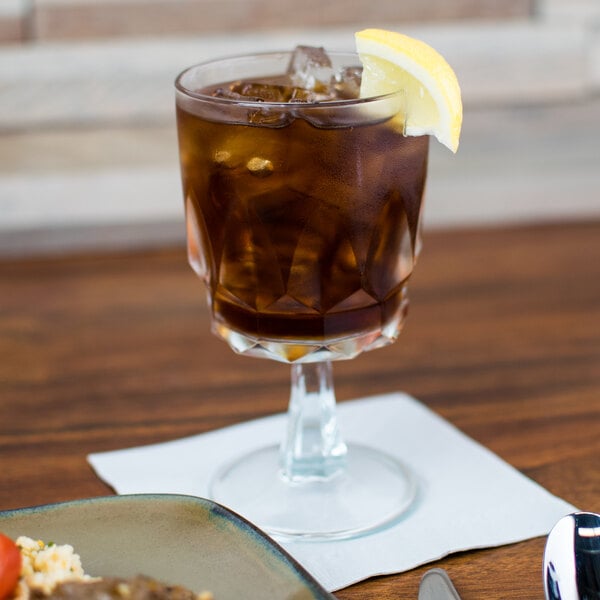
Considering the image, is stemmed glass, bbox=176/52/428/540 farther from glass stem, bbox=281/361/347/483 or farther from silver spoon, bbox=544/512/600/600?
silver spoon, bbox=544/512/600/600

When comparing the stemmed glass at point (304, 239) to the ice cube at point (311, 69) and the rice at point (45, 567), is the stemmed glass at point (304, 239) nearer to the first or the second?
the ice cube at point (311, 69)

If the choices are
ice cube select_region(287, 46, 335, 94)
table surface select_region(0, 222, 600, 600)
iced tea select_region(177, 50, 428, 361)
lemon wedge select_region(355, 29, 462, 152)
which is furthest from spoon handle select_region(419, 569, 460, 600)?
ice cube select_region(287, 46, 335, 94)

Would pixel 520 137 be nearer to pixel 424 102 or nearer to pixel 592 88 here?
pixel 592 88

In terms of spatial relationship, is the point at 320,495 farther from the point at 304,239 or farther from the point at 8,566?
the point at 8,566

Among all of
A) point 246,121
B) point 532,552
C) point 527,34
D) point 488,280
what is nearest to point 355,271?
point 246,121

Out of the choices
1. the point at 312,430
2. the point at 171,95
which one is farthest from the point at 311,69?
the point at 171,95

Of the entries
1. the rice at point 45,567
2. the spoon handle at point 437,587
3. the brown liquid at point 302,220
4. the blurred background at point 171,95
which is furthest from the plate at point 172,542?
the blurred background at point 171,95
